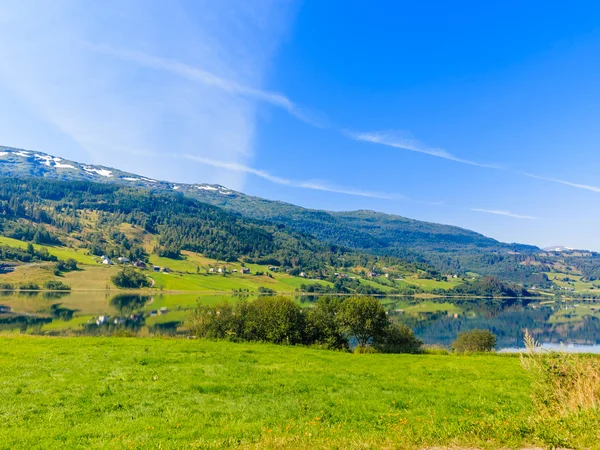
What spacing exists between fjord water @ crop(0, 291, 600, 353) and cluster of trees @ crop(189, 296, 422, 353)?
51615mm

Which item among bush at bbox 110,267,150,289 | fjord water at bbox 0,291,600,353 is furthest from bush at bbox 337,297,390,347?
bush at bbox 110,267,150,289

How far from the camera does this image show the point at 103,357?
23.7 metres

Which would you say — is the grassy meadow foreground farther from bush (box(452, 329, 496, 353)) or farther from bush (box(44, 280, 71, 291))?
bush (box(44, 280, 71, 291))

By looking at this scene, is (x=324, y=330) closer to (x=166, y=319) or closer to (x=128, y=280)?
(x=166, y=319)

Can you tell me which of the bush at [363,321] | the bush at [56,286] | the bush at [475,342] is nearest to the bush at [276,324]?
the bush at [363,321]

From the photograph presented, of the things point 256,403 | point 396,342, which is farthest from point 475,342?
point 256,403

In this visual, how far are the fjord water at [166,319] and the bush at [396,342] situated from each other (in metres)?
55.1

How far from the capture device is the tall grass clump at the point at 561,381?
35.0 ft

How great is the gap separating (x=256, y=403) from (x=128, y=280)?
191 m

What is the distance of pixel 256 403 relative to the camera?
49.7 feet

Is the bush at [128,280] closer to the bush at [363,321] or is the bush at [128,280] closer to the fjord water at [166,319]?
the fjord water at [166,319]

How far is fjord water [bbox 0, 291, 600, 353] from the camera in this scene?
96537 millimetres

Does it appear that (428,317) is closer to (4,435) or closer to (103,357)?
(103,357)

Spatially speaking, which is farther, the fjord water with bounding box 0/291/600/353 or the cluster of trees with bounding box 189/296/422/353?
the fjord water with bounding box 0/291/600/353
